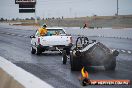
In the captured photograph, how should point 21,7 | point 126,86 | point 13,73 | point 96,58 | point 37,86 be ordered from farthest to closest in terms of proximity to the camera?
point 21,7 → point 96,58 → point 126,86 → point 13,73 → point 37,86

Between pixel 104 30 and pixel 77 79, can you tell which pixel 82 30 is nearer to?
pixel 104 30

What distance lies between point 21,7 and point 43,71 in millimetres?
84937

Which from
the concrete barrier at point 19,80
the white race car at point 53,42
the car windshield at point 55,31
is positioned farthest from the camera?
the car windshield at point 55,31

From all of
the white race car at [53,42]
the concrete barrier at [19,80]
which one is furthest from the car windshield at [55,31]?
the concrete barrier at [19,80]

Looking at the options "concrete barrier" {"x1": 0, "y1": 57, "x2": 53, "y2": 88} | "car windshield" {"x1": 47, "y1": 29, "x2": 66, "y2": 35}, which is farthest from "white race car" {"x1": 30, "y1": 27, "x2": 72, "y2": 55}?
"concrete barrier" {"x1": 0, "y1": 57, "x2": 53, "y2": 88}

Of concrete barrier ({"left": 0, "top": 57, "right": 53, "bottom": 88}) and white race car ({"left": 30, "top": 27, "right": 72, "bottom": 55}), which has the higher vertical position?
concrete barrier ({"left": 0, "top": 57, "right": 53, "bottom": 88})

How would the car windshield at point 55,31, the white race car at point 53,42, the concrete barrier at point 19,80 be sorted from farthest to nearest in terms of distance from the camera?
the car windshield at point 55,31 < the white race car at point 53,42 < the concrete barrier at point 19,80

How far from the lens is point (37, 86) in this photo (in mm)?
4348

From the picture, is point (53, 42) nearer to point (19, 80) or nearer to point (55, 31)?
point (55, 31)

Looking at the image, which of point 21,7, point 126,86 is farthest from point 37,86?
point 21,7

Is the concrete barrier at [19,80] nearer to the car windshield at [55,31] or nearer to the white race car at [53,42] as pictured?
the white race car at [53,42]

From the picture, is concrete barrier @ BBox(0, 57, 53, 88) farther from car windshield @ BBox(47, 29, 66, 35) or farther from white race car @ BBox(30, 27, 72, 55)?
car windshield @ BBox(47, 29, 66, 35)

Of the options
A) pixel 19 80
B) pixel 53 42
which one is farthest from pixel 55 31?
pixel 19 80

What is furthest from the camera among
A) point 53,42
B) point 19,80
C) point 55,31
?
point 55,31
